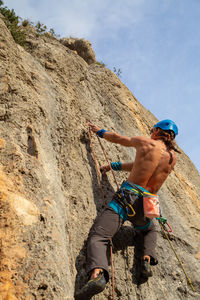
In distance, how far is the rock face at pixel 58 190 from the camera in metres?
2.47

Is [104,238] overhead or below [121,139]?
Result: below

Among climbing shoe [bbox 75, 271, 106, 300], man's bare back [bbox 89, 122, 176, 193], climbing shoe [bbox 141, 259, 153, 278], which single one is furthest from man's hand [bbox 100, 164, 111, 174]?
climbing shoe [bbox 75, 271, 106, 300]

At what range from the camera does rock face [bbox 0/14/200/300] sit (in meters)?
2.47

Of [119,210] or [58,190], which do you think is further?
[119,210]

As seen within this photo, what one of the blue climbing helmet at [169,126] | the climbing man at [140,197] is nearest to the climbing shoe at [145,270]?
the climbing man at [140,197]

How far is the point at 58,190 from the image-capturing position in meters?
3.58

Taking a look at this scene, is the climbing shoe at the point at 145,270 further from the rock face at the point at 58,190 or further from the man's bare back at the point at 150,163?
the man's bare back at the point at 150,163

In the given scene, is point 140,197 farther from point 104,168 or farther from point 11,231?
point 11,231

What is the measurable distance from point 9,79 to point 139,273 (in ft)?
11.2

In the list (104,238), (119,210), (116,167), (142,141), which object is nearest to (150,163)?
(142,141)

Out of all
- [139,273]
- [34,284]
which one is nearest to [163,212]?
[139,273]

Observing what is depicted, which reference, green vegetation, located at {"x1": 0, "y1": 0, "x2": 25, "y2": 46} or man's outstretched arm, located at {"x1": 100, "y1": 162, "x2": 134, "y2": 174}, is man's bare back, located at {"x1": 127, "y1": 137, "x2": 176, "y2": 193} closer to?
man's outstretched arm, located at {"x1": 100, "y1": 162, "x2": 134, "y2": 174}

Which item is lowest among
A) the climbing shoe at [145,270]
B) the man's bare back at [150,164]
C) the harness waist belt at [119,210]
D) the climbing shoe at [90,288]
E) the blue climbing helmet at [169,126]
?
the climbing shoe at [90,288]

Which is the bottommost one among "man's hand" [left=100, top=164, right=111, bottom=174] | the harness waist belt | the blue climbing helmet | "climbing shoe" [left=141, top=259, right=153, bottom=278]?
"climbing shoe" [left=141, top=259, right=153, bottom=278]
